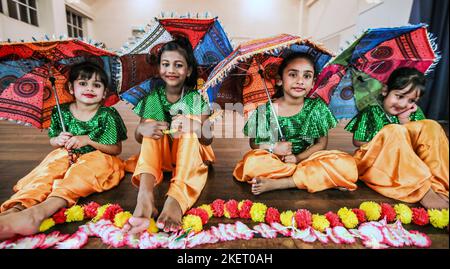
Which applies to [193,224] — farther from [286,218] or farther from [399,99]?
[399,99]

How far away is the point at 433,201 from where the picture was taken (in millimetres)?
1190

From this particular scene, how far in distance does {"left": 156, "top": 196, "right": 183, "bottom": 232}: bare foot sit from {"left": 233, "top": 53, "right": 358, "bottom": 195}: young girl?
1.48 feet

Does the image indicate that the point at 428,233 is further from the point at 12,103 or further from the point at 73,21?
the point at 73,21

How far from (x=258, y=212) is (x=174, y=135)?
24.4 inches

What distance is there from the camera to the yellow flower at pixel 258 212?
44.2 inches

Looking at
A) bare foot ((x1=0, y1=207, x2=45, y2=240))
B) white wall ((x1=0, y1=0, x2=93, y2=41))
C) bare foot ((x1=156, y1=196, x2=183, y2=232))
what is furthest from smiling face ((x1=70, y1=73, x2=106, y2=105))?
white wall ((x1=0, y1=0, x2=93, y2=41))

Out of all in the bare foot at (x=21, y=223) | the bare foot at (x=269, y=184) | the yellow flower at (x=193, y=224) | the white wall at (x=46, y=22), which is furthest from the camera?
the white wall at (x=46, y=22)

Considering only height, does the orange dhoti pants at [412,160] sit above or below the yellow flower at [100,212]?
above

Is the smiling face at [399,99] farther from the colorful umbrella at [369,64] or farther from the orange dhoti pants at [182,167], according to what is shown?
the orange dhoti pants at [182,167]

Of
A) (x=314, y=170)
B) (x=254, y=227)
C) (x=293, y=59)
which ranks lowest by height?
(x=254, y=227)

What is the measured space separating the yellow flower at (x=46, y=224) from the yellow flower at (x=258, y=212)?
0.86 metres

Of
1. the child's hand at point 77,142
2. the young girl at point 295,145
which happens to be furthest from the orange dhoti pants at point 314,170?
the child's hand at point 77,142

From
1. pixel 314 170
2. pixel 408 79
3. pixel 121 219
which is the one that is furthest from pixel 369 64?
pixel 121 219

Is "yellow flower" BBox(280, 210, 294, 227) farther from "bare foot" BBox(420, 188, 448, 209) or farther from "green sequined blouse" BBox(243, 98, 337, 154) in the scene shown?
"bare foot" BBox(420, 188, 448, 209)
